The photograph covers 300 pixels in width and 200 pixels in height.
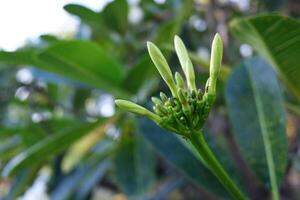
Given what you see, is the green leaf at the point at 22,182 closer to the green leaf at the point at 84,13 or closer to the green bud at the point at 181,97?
the green leaf at the point at 84,13

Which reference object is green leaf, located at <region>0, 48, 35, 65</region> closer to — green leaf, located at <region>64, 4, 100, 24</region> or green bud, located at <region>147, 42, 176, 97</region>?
green leaf, located at <region>64, 4, 100, 24</region>

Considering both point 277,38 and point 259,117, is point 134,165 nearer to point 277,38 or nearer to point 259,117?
point 259,117

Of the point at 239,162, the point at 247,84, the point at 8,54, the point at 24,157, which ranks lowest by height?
the point at 239,162

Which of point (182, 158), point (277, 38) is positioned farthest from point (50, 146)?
point (277, 38)

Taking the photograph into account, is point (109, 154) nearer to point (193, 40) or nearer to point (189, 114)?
point (193, 40)

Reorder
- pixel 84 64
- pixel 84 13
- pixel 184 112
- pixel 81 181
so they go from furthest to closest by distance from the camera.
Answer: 1. pixel 81 181
2. pixel 84 13
3. pixel 84 64
4. pixel 184 112

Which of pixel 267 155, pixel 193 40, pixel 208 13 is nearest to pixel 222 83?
pixel 267 155
